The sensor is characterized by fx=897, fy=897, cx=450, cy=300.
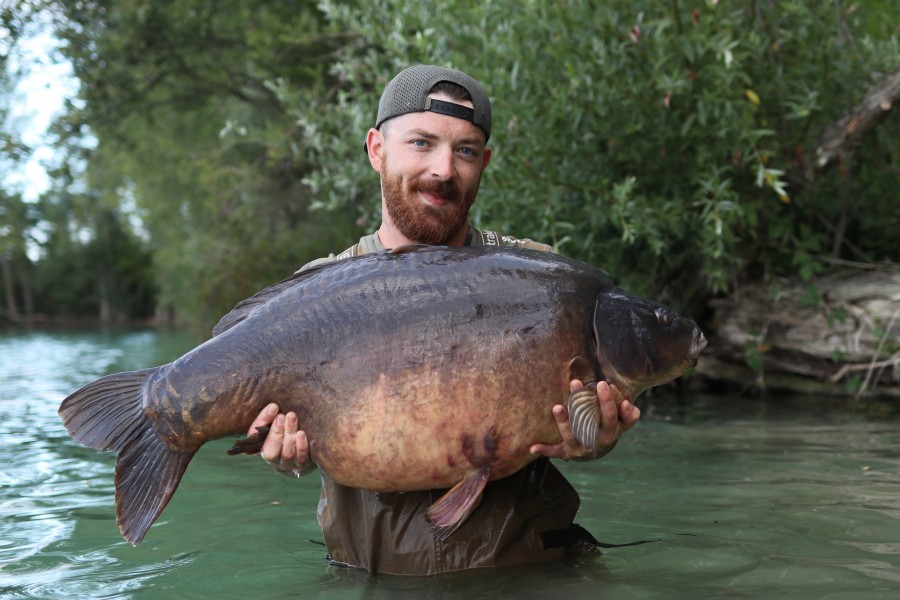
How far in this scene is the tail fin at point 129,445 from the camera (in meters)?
2.76

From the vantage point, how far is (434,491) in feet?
9.77

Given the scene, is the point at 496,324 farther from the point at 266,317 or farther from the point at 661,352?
the point at 266,317

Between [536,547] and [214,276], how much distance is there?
12.7 m

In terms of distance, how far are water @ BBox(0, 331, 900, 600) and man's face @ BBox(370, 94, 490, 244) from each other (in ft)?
4.02

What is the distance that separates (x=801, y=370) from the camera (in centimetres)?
798

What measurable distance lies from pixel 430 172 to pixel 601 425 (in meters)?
1.05

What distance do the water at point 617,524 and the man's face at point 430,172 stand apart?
1.22 metres

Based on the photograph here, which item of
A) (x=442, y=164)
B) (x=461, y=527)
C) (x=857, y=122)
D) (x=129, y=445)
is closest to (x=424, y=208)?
(x=442, y=164)

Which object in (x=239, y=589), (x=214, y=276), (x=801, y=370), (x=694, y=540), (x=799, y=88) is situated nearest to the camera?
(x=239, y=589)

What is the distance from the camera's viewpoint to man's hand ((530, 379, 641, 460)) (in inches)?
107

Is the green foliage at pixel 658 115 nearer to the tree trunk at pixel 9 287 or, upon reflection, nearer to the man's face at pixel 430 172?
the man's face at pixel 430 172

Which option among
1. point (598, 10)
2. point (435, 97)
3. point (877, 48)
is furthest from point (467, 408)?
point (877, 48)

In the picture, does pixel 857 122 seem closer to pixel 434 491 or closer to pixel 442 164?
pixel 442 164

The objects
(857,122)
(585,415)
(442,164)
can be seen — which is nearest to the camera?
(585,415)
